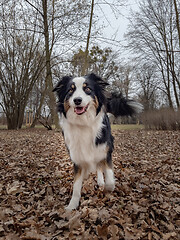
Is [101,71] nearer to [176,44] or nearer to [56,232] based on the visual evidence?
[176,44]

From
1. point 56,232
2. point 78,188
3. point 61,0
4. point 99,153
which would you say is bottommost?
point 56,232

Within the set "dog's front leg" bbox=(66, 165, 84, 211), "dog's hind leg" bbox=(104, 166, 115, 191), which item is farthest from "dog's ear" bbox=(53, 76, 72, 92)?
"dog's hind leg" bbox=(104, 166, 115, 191)

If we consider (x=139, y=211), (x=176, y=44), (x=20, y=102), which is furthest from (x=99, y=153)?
(x=176, y=44)

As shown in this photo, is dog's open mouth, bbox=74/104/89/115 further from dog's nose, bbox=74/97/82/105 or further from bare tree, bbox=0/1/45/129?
bare tree, bbox=0/1/45/129

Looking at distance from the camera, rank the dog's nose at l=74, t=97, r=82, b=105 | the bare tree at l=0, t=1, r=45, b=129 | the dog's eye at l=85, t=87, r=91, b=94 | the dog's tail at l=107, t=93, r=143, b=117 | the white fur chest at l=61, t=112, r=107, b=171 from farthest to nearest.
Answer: the bare tree at l=0, t=1, r=45, b=129 → the dog's tail at l=107, t=93, r=143, b=117 → the white fur chest at l=61, t=112, r=107, b=171 → the dog's eye at l=85, t=87, r=91, b=94 → the dog's nose at l=74, t=97, r=82, b=105

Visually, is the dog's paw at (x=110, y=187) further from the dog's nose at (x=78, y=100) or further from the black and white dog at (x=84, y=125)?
the dog's nose at (x=78, y=100)

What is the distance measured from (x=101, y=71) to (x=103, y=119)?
2612cm

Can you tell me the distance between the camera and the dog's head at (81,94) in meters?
2.64

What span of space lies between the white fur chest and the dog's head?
0.76 ft

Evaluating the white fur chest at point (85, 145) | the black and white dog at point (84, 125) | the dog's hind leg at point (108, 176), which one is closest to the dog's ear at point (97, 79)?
the black and white dog at point (84, 125)

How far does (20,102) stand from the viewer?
18.5 meters

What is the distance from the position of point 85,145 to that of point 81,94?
752mm

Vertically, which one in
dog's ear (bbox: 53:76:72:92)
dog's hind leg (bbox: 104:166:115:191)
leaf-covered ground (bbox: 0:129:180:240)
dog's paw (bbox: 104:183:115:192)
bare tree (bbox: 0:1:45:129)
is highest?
bare tree (bbox: 0:1:45:129)

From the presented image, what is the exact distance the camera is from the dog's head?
2.64 metres
